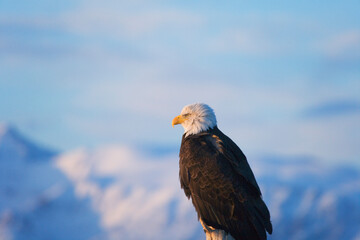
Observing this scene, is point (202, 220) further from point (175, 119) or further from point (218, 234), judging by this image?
point (175, 119)

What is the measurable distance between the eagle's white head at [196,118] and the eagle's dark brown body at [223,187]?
0.27 meters

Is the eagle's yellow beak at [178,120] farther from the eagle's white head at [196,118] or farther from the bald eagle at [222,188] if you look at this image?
the bald eagle at [222,188]

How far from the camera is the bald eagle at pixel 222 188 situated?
12289 millimetres

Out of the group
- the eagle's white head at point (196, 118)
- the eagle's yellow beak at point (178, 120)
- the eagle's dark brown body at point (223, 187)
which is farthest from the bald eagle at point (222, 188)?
the eagle's yellow beak at point (178, 120)

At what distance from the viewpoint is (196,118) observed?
13.2 m

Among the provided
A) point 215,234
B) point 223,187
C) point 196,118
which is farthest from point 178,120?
point 215,234

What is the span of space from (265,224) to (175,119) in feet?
8.85

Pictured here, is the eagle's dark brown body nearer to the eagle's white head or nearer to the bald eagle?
the bald eagle

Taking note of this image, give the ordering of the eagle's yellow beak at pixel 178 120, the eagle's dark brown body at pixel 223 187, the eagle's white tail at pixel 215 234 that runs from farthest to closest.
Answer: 1. the eagle's yellow beak at pixel 178 120
2. the eagle's white tail at pixel 215 234
3. the eagle's dark brown body at pixel 223 187

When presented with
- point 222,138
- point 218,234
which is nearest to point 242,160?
point 222,138

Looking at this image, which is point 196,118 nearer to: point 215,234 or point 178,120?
point 178,120

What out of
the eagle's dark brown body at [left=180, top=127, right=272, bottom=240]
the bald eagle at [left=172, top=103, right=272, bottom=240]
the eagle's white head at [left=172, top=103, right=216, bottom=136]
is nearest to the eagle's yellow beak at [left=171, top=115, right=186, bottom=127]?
the eagle's white head at [left=172, top=103, right=216, bottom=136]

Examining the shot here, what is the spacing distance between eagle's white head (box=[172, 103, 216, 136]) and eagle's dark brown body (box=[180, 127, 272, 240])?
0.27m

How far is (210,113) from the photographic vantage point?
43.5ft
